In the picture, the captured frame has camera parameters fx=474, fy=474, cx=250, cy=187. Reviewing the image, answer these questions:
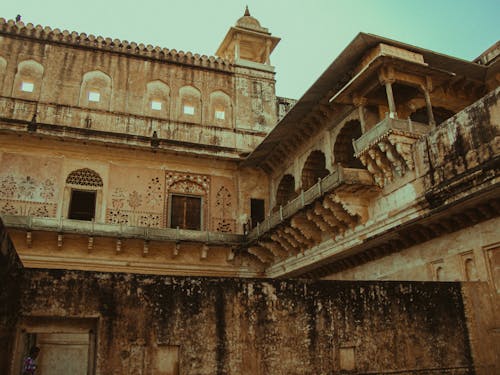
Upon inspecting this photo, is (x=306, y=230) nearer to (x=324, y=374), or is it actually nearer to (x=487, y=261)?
(x=487, y=261)

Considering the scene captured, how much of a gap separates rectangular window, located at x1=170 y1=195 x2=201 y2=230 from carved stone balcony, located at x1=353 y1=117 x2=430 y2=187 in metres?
6.14

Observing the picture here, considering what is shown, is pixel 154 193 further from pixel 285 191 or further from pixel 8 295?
pixel 8 295

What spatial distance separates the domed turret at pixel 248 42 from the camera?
51.5 ft

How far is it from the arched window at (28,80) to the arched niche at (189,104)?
13.3 ft

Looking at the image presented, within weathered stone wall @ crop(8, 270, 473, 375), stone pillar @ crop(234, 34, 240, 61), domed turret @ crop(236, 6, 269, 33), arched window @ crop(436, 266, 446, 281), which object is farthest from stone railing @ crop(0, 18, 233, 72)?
weathered stone wall @ crop(8, 270, 473, 375)

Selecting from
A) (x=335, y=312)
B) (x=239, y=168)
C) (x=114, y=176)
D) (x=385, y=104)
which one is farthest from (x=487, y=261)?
(x=114, y=176)

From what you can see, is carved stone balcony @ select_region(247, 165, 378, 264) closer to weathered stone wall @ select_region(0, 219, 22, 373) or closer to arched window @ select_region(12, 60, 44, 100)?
weathered stone wall @ select_region(0, 219, 22, 373)

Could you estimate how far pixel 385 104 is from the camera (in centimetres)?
944

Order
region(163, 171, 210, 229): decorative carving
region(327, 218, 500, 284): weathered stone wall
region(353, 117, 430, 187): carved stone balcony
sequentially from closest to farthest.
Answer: region(327, 218, 500, 284): weathered stone wall
region(353, 117, 430, 187): carved stone balcony
region(163, 171, 210, 229): decorative carving

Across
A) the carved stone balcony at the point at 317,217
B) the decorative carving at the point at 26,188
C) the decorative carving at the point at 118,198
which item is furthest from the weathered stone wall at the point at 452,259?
the decorative carving at the point at 26,188

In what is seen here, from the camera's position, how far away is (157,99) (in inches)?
571

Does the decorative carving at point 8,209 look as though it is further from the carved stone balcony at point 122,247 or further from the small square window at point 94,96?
the small square window at point 94,96

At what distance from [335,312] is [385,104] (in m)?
5.89

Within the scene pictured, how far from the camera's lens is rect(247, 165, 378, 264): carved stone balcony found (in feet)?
29.5
